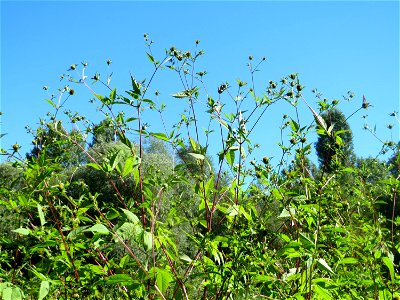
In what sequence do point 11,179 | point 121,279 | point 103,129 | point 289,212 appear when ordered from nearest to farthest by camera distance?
point 121,279, point 289,212, point 103,129, point 11,179

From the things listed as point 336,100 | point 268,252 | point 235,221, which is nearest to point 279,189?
point 235,221

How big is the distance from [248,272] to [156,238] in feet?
1.28

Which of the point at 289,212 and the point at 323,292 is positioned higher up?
the point at 289,212

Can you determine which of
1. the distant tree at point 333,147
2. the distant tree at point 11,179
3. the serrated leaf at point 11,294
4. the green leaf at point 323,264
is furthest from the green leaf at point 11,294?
the distant tree at point 333,147

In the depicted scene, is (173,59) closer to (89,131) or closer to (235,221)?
(89,131)

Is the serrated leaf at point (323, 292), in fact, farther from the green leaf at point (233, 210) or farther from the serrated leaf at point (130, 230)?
the serrated leaf at point (130, 230)

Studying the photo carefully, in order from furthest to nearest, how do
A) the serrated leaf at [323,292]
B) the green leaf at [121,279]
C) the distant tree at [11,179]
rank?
the distant tree at [11,179], the serrated leaf at [323,292], the green leaf at [121,279]

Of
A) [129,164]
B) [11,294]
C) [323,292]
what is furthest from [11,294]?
[323,292]

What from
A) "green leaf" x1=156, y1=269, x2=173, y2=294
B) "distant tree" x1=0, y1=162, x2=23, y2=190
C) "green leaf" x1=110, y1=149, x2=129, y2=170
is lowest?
"green leaf" x1=156, y1=269, x2=173, y2=294

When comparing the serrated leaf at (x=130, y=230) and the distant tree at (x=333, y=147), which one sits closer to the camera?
the serrated leaf at (x=130, y=230)

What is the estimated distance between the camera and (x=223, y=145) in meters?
2.01

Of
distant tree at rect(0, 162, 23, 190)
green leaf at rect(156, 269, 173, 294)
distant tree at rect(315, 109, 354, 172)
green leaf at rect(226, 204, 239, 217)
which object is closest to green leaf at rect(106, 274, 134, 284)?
green leaf at rect(156, 269, 173, 294)

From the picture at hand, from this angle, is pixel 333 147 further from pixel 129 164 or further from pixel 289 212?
pixel 129 164

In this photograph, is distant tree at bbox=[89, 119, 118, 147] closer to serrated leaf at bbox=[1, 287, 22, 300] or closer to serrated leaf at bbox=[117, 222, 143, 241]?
serrated leaf at bbox=[117, 222, 143, 241]
